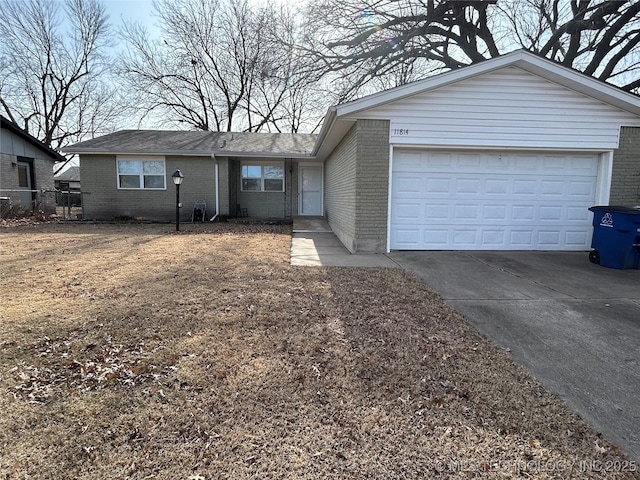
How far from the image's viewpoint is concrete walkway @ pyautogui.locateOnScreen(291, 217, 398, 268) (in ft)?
21.4

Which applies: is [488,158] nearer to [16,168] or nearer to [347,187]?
[347,187]

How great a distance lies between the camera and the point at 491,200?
25.4 feet

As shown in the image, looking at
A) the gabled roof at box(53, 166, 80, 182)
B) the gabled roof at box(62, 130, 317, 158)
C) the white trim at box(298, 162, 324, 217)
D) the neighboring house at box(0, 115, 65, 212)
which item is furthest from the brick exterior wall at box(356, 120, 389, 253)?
the gabled roof at box(53, 166, 80, 182)

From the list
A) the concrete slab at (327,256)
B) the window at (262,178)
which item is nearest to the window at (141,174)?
the window at (262,178)

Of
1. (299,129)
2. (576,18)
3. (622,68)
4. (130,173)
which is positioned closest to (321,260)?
(130,173)

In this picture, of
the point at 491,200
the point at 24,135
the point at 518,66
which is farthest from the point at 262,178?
the point at 24,135

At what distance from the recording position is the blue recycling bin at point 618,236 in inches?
242

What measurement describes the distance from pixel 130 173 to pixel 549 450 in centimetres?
1579

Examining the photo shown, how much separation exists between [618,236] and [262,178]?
12536mm

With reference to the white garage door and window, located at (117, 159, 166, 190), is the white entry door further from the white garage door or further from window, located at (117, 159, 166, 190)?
the white garage door

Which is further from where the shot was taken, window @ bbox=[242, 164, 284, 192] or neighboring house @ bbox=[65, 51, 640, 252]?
window @ bbox=[242, 164, 284, 192]

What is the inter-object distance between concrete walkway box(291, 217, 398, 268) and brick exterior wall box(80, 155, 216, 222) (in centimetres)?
577

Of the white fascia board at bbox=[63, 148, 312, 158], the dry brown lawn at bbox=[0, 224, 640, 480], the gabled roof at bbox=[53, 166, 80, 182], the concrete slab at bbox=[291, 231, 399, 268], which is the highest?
the gabled roof at bbox=[53, 166, 80, 182]

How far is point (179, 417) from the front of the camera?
87.0 inches
